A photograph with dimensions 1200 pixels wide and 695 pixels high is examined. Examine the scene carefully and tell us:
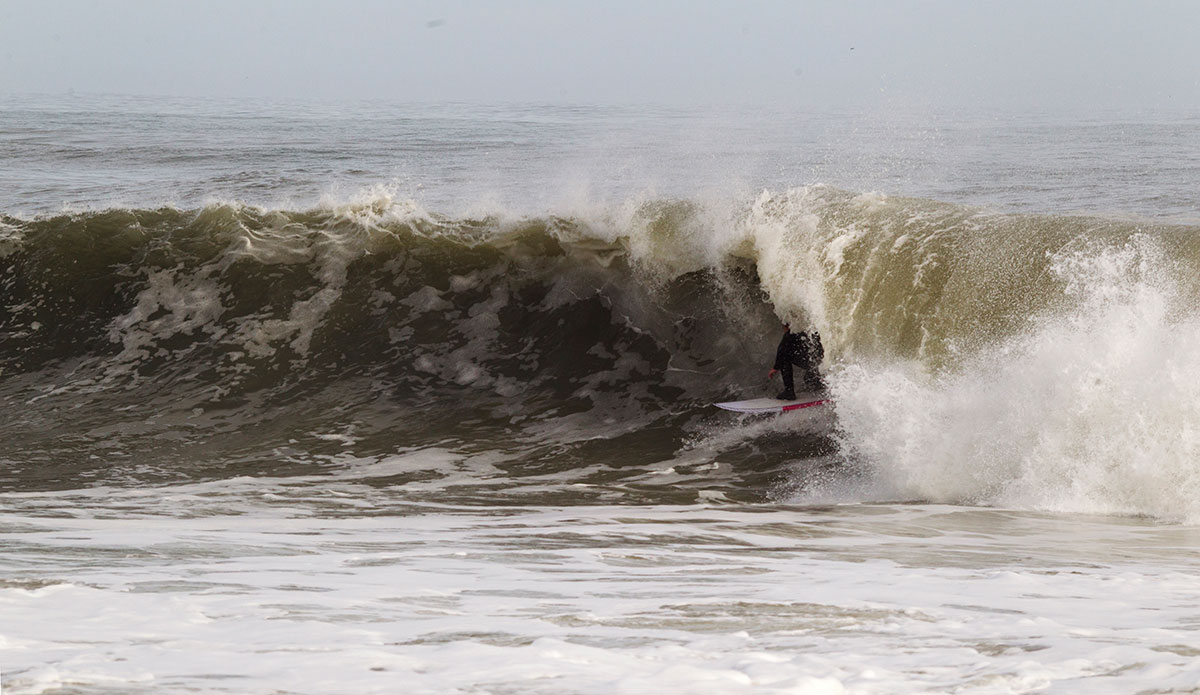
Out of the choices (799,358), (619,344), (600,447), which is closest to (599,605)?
(600,447)

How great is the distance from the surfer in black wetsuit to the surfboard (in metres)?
0.09

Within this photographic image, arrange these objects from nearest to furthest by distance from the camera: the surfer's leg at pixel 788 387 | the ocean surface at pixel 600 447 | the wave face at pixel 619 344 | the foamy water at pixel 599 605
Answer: the foamy water at pixel 599 605, the ocean surface at pixel 600 447, the wave face at pixel 619 344, the surfer's leg at pixel 788 387

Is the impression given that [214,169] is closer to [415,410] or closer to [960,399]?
[415,410]

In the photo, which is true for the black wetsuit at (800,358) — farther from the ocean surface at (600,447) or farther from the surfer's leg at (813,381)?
the ocean surface at (600,447)

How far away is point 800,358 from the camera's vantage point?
9859 mm

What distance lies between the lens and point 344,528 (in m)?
6.45

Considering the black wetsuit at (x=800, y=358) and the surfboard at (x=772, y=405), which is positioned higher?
the black wetsuit at (x=800, y=358)

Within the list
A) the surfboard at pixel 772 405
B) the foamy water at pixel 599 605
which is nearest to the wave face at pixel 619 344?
the surfboard at pixel 772 405

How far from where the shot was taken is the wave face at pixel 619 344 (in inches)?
302

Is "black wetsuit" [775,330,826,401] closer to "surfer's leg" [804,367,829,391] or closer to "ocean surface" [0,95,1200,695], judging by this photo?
"surfer's leg" [804,367,829,391]

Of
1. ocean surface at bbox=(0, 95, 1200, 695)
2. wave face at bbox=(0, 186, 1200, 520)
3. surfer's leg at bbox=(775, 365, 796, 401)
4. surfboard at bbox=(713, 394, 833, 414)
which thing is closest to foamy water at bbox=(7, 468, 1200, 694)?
ocean surface at bbox=(0, 95, 1200, 695)

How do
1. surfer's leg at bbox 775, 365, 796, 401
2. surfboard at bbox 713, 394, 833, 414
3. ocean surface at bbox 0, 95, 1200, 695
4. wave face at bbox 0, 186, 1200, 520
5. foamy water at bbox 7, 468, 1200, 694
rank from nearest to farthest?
foamy water at bbox 7, 468, 1200, 694
ocean surface at bbox 0, 95, 1200, 695
wave face at bbox 0, 186, 1200, 520
surfboard at bbox 713, 394, 833, 414
surfer's leg at bbox 775, 365, 796, 401

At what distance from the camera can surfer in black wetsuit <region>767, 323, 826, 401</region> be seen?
32.1 ft

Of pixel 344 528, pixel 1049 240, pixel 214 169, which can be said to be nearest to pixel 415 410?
pixel 344 528
